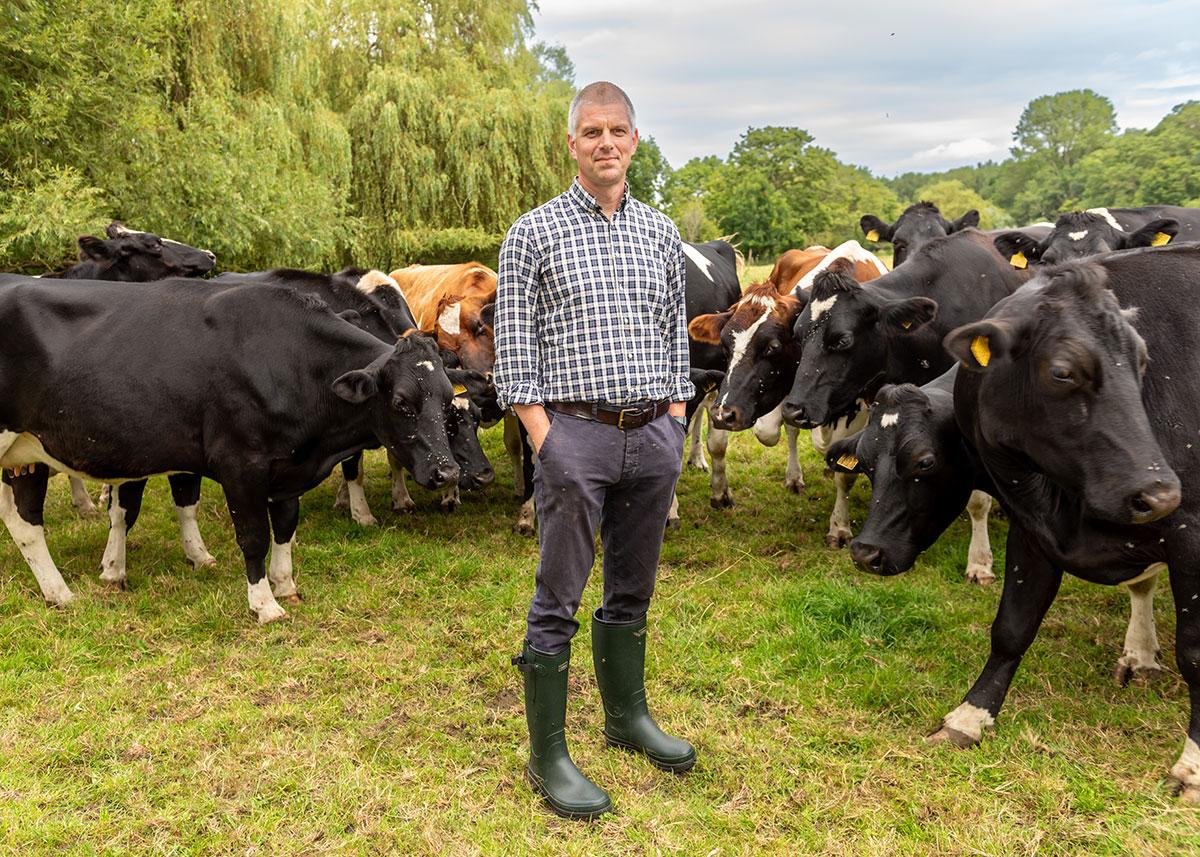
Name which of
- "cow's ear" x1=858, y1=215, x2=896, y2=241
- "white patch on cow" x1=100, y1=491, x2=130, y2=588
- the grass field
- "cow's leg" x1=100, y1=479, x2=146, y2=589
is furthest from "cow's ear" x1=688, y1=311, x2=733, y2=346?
"white patch on cow" x1=100, y1=491, x2=130, y2=588

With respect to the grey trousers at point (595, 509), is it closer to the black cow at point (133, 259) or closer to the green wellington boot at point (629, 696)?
the green wellington boot at point (629, 696)

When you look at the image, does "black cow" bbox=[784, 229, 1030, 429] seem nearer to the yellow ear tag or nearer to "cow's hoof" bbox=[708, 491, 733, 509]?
"cow's hoof" bbox=[708, 491, 733, 509]

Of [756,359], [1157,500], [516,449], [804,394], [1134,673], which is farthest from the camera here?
[516,449]

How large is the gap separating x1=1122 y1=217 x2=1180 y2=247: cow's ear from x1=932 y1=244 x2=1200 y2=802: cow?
10.3 ft

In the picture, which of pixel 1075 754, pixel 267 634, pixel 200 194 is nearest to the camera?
pixel 1075 754

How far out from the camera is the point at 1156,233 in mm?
6621

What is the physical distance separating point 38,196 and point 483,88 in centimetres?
1117

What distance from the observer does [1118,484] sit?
3160mm

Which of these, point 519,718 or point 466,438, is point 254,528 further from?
point 519,718

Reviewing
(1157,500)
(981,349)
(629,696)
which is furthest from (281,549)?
(1157,500)

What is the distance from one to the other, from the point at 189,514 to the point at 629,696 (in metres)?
4.15

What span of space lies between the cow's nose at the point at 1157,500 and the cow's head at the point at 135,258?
7.88m

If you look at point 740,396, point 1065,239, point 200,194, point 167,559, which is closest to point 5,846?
point 167,559

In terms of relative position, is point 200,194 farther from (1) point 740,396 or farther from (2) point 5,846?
(2) point 5,846
